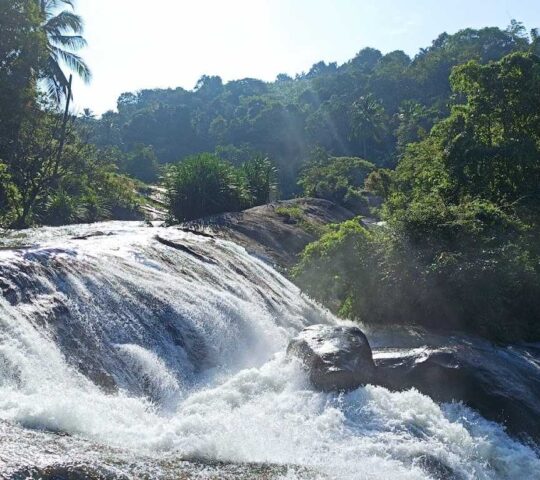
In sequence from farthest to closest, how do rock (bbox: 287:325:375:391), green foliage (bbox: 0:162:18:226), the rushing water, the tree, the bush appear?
the tree < the bush < green foliage (bbox: 0:162:18:226) < rock (bbox: 287:325:375:391) < the rushing water

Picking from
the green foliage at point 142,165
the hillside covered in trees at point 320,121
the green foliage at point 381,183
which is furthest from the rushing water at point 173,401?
the green foliage at point 142,165

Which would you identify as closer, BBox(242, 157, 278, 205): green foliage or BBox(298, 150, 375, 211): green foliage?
BBox(242, 157, 278, 205): green foliage

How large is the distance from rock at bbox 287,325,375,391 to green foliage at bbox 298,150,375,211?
79.8 ft

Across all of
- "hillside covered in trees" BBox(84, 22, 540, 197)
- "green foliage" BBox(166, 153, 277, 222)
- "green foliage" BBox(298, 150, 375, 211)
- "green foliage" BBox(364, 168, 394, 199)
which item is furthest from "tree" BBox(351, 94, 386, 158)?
"green foliage" BBox(166, 153, 277, 222)

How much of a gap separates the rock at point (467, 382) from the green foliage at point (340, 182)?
24.2 metres

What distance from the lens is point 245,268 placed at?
1720 cm

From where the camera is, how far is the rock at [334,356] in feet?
30.9

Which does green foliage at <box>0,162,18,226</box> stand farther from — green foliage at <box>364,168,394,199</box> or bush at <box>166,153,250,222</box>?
green foliage at <box>364,168,394,199</box>

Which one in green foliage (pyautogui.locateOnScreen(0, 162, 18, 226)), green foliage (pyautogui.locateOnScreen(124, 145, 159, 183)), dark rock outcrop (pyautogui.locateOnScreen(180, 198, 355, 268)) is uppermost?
green foliage (pyautogui.locateOnScreen(124, 145, 159, 183))

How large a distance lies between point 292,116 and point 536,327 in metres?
Answer: 65.5

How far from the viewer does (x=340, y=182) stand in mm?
36906

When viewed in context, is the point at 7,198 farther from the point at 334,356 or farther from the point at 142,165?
the point at 142,165

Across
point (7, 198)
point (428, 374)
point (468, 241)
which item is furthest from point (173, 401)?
point (7, 198)

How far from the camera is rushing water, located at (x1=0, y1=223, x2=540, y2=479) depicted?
23.0 ft
